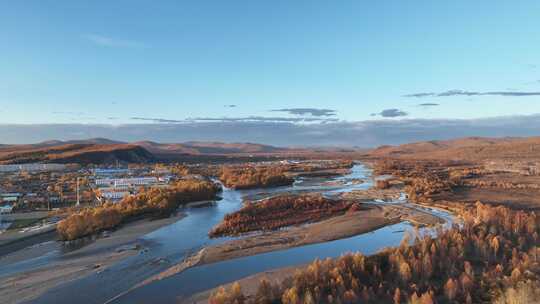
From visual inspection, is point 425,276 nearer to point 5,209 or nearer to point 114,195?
point 5,209

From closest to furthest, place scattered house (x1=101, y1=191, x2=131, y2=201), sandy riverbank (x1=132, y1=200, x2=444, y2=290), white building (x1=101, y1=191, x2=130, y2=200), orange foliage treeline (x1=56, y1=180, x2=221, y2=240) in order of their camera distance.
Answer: sandy riverbank (x1=132, y1=200, x2=444, y2=290) < orange foliage treeline (x1=56, y1=180, x2=221, y2=240) < scattered house (x1=101, y1=191, x2=131, y2=201) < white building (x1=101, y1=191, x2=130, y2=200)

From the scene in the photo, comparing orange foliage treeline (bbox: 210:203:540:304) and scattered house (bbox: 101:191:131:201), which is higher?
orange foliage treeline (bbox: 210:203:540:304)

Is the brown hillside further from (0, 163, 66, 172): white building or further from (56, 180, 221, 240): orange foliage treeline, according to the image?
(56, 180, 221, 240): orange foliage treeline

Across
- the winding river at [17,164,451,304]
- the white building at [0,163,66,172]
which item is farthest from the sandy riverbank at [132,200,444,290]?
the white building at [0,163,66,172]

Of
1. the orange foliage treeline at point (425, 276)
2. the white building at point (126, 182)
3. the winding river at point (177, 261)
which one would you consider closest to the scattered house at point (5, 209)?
the winding river at point (177, 261)

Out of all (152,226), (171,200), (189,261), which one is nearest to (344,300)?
(189,261)

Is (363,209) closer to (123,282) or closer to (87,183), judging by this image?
(123,282)
